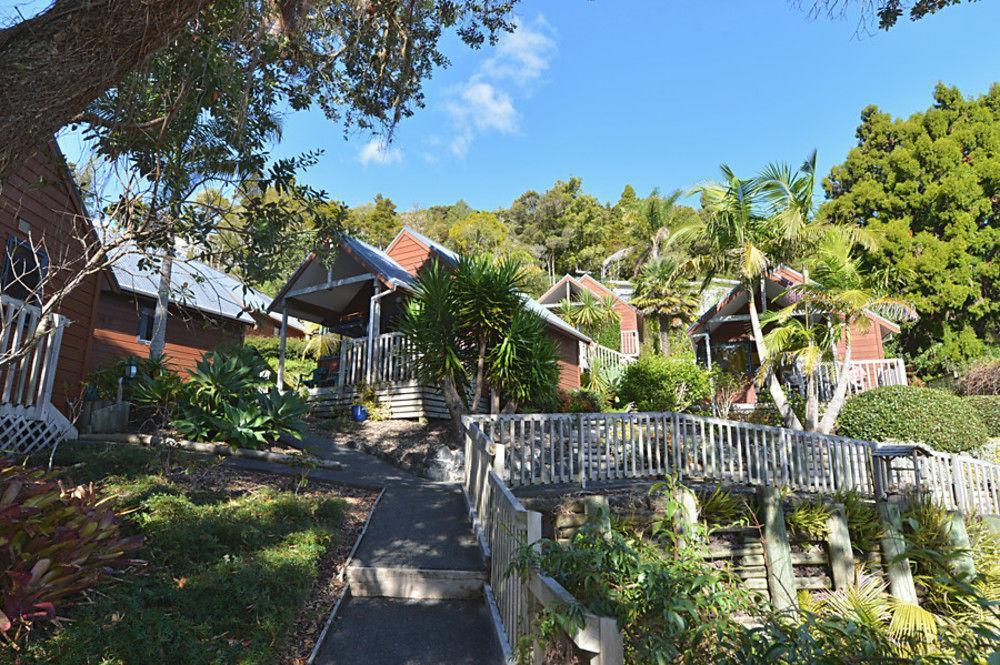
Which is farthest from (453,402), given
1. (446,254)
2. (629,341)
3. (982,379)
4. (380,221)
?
(380,221)

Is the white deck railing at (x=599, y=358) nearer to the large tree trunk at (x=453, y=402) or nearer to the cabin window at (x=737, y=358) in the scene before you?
the cabin window at (x=737, y=358)

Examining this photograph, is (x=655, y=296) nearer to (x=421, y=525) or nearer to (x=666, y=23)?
(x=666, y=23)

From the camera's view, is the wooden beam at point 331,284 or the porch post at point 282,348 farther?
the porch post at point 282,348

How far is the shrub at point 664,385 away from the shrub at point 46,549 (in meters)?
15.0

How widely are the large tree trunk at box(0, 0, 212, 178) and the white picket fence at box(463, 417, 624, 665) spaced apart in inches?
151

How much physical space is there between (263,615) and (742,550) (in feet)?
18.8

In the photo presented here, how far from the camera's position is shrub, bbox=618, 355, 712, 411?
1734 centimetres

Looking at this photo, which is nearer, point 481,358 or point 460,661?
point 460,661

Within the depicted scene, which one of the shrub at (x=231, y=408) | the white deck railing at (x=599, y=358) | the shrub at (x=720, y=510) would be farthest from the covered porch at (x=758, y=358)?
the shrub at (x=231, y=408)

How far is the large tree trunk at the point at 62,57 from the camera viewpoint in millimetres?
3074

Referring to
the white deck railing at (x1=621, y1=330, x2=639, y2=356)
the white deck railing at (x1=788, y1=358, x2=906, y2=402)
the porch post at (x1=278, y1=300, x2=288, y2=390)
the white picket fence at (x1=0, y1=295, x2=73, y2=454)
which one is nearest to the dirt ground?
the porch post at (x1=278, y1=300, x2=288, y2=390)

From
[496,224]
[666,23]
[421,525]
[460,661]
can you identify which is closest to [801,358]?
[666,23]

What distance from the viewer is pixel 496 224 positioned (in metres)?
51.9

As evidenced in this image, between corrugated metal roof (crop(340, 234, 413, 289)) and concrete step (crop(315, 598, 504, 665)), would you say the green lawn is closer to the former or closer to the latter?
concrete step (crop(315, 598, 504, 665))
